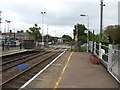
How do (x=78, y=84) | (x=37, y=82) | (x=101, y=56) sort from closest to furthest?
(x=78, y=84)
(x=37, y=82)
(x=101, y=56)

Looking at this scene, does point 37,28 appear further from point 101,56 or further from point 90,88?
point 90,88

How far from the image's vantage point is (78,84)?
6852 millimetres

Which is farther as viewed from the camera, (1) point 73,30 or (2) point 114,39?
(1) point 73,30

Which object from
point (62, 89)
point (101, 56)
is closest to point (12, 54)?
point (101, 56)

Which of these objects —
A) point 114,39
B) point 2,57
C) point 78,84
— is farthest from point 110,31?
point 78,84

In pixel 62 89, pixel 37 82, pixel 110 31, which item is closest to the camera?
pixel 62 89

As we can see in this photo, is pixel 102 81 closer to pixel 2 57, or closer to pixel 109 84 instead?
pixel 109 84

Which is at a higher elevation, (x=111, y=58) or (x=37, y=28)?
(x=37, y=28)

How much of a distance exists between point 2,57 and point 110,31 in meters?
39.2

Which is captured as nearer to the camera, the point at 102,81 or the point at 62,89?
the point at 62,89

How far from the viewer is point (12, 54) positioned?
2247 cm

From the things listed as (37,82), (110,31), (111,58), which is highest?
(110,31)

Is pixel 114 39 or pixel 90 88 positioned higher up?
pixel 114 39

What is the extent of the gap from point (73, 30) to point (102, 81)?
2973 inches
